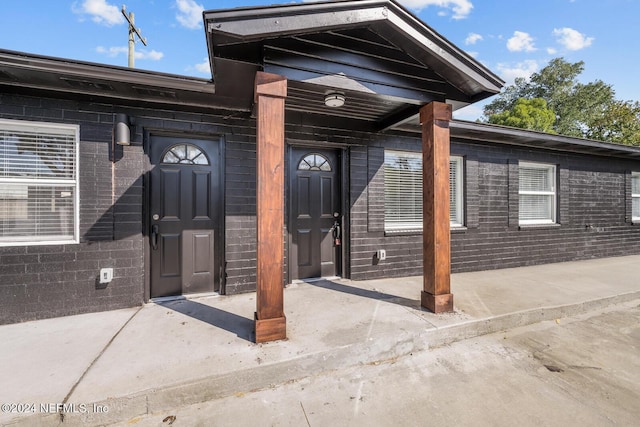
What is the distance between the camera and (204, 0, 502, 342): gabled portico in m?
2.23

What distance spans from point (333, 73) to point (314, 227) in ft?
7.13

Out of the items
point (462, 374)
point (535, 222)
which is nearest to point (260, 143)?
point (462, 374)

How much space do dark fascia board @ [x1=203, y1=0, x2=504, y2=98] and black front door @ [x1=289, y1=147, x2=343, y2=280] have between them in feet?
6.10

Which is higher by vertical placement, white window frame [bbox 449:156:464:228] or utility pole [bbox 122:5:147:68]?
utility pole [bbox 122:5:147:68]

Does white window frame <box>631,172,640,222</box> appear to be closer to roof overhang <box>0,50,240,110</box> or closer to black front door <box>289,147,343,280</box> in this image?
black front door <box>289,147,343,280</box>

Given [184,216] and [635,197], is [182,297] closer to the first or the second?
[184,216]

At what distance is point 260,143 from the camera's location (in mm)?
2340

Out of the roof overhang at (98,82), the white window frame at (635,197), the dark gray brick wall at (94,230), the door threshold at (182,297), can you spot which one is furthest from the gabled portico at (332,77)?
the white window frame at (635,197)

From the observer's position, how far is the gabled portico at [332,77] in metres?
2.23

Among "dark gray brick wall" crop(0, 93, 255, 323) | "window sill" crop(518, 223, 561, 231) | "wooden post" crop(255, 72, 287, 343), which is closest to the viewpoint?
"wooden post" crop(255, 72, 287, 343)

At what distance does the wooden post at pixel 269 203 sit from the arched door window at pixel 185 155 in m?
1.54

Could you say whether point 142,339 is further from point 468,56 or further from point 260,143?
point 468,56

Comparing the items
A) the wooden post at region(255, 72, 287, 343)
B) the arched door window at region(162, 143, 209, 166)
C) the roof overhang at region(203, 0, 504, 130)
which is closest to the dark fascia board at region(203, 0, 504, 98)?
the roof overhang at region(203, 0, 504, 130)

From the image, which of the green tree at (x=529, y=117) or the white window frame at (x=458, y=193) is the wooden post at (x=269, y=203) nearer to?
the white window frame at (x=458, y=193)
